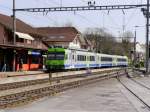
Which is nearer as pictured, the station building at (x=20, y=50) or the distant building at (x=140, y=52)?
the station building at (x=20, y=50)

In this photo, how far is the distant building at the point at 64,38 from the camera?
103m

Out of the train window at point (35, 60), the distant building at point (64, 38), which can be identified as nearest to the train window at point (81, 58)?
the train window at point (35, 60)

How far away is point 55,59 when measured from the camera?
166ft

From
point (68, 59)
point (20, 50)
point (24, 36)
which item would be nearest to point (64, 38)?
point (24, 36)

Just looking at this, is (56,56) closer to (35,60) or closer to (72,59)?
(72,59)

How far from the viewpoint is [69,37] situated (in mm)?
105188

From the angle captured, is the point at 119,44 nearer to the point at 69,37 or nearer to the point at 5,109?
the point at 69,37

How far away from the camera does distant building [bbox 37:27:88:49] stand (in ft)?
338

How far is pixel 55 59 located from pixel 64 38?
5502 centimetres

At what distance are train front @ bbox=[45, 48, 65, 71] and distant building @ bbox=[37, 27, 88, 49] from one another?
143 feet

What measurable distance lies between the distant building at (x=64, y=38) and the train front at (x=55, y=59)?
43.7 m

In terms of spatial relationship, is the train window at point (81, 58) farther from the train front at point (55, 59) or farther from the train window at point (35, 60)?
the train window at point (35, 60)

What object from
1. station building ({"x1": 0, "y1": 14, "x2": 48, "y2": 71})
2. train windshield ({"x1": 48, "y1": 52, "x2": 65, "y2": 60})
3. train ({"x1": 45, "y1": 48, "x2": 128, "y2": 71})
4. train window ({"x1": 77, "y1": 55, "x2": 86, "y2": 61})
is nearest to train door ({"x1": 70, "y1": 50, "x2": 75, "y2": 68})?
train ({"x1": 45, "y1": 48, "x2": 128, "y2": 71})

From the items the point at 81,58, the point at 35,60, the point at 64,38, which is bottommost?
the point at 35,60
